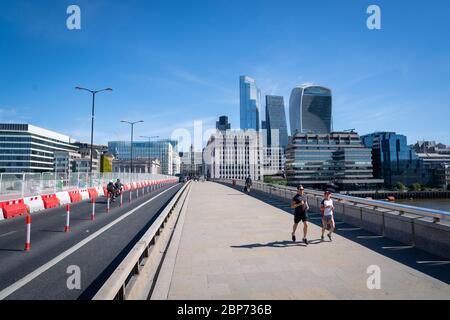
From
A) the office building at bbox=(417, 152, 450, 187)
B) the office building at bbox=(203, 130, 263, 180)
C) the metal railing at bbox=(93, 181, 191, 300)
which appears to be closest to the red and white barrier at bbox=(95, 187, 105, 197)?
the metal railing at bbox=(93, 181, 191, 300)

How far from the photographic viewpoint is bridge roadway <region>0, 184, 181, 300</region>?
208 inches

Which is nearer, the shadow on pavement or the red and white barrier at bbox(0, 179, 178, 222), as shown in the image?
the shadow on pavement

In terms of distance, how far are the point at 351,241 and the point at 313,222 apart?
3.94 meters

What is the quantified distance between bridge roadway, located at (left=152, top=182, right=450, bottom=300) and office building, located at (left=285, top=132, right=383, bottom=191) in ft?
453

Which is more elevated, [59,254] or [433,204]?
[59,254]

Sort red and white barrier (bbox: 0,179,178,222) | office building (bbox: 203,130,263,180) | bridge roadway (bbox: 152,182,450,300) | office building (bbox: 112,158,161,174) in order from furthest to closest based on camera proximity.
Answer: office building (bbox: 203,130,263,180) < office building (bbox: 112,158,161,174) < red and white barrier (bbox: 0,179,178,222) < bridge roadway (bbox: 152,182,450,300)

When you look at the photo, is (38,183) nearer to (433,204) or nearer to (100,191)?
(100,191)

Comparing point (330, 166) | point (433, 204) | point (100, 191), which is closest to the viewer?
point (100, 191)

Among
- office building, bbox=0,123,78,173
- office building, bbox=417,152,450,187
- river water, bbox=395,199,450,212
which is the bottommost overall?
river water, bbox=395,199,450,212

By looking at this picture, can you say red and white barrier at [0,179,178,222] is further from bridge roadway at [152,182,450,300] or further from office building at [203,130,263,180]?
office building at [203,130,263,180]

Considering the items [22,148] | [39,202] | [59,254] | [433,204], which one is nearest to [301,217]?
[59,254]

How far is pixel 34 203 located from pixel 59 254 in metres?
11.5

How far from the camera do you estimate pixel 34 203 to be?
16.7 m

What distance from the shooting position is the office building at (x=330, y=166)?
145 m
